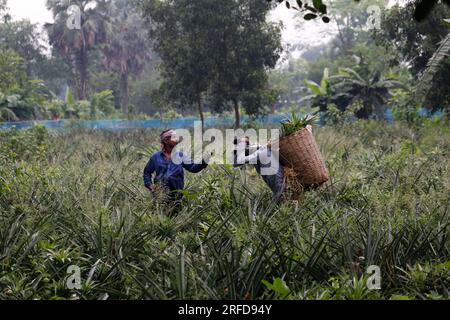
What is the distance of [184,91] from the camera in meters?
18.1

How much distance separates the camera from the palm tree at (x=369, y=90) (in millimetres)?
22047

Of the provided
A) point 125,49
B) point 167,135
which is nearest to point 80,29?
point 125,49

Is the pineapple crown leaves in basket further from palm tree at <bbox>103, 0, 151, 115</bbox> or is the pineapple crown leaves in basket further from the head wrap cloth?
palm tree at <bbox>103, 0, 151, 115</bbox>

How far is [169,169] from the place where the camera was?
6332 millimetres

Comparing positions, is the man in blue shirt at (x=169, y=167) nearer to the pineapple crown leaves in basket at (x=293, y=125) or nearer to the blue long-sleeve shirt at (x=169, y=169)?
the blue long-sleeve shirt at (x=169, y=169)

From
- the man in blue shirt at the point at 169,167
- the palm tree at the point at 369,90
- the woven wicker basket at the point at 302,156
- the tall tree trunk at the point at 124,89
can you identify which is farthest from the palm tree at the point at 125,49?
the woven wicker basket at the point at 302,156

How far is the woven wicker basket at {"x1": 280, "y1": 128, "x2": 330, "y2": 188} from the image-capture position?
6.21 meters

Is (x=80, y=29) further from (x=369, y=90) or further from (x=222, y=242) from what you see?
(x=222, y=242)

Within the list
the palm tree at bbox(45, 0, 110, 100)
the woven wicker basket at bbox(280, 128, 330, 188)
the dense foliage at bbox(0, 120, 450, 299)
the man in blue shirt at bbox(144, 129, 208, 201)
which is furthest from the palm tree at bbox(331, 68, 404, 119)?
the palm tree at bbox(45, 0, 110, 100)

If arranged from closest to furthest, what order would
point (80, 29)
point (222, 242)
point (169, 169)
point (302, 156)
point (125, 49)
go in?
point (222, 242)
point (302, 156)
point (169, 169)
point (80, 29)
point (125, 49)

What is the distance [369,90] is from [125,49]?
23.6 meters
